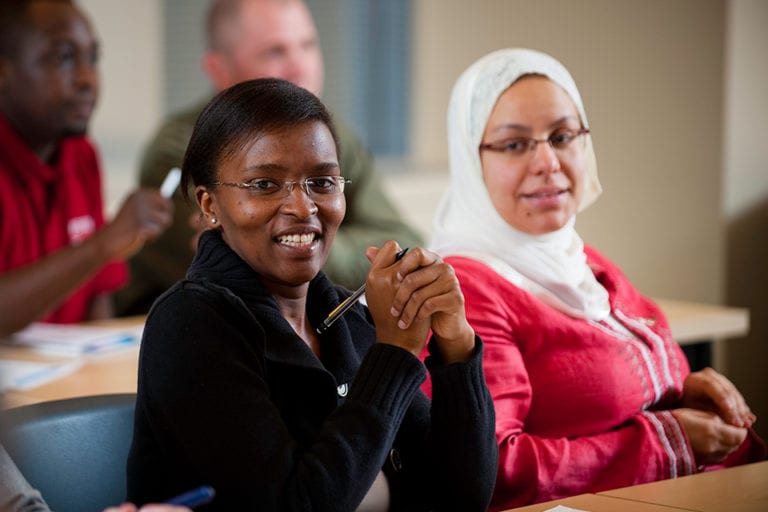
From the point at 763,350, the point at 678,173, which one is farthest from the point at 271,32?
the point at 763,350

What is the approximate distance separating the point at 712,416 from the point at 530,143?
0.48 meters

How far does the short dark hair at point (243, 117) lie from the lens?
1178mm

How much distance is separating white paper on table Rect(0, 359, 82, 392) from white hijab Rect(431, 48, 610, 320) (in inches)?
33.6

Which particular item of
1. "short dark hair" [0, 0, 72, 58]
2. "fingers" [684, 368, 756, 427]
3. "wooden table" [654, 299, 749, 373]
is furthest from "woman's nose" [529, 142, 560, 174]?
"short dark hair" [0, 0, 72, 58]

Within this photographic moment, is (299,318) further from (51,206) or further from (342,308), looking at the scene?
(51,206)

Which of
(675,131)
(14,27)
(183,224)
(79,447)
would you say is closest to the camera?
(79,447)

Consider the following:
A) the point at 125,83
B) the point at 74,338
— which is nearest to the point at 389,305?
the point at 74,338

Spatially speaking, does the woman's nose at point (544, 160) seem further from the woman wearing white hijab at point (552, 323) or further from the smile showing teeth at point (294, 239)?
the smile showing teeth at point (294, 239)

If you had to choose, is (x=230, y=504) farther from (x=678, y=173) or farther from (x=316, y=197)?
(x=678, y=173)

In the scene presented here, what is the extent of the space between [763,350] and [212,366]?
4.86 ft

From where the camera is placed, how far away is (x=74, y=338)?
8.05 feet

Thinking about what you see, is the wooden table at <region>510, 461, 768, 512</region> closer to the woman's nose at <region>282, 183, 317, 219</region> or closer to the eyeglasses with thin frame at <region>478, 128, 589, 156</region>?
the woman's nose at <region>282, 183, 317, 219</region>

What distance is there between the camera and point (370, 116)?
193 inches

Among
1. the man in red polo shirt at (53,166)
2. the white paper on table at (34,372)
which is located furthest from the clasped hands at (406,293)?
the man in red polo shirt at (53,166)
